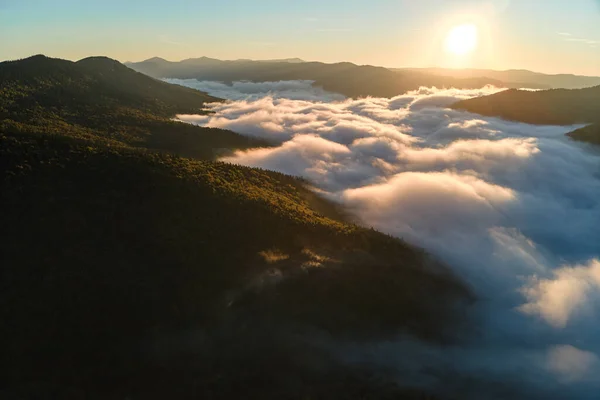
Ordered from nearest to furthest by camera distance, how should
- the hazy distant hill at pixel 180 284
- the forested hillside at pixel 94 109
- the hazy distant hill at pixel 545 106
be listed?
1. the hazy distant hill at pixel 180 284
2. the forested hillside at pixel 94 109
3. the hazy distant hill at pixel 545 106

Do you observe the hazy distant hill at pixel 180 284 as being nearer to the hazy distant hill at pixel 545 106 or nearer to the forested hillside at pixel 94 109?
the forested hillside at pixel 94 109

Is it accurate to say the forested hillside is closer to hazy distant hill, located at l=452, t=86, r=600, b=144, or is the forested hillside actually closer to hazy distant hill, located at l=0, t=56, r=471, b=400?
hazy distant hill, located at l=0, t=56, r=471, b=400

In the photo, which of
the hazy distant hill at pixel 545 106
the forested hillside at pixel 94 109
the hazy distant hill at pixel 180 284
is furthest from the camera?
the hazy distant hill at pixel 545 106

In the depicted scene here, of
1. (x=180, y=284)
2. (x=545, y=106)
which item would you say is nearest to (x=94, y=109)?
(x=180, y=284)

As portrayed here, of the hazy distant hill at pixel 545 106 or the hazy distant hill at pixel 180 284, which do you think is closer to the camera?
the hazy distant hill at pixel 180 284

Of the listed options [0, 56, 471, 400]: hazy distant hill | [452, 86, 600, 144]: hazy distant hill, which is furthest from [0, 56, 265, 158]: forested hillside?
[452, 86, 600, 144]: hazy distant hill

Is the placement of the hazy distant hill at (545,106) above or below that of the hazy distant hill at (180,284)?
above

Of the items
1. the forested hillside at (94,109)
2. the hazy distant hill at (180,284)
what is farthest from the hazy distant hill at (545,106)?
the hazy distant hill at (180,284)

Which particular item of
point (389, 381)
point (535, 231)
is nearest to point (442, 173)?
point (535, 231)
